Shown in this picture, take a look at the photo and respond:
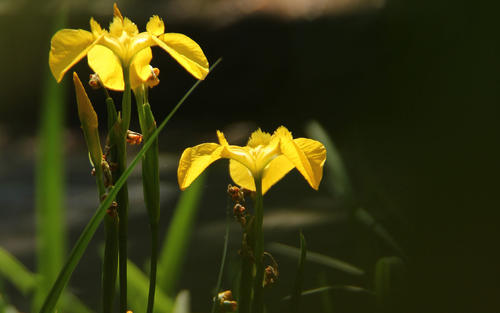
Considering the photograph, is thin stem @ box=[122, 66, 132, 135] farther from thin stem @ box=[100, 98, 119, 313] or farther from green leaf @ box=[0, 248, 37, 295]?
green leaf @ box=[0, 248, 37, 295]

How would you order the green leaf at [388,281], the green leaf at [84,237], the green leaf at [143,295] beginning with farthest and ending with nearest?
1. the green leaf at [143,295]
2. the green leaf at [388,281]
3. the green leaf at [84,237]

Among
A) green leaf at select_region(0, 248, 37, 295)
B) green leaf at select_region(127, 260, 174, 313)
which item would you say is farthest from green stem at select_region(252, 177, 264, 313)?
green leaf at select_region(0, 248, 37, 295)

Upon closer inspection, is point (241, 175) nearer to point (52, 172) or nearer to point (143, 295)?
point (52, 172)

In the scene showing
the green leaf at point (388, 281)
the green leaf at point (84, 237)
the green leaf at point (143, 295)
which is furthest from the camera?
the green leaf at point (143, 295)

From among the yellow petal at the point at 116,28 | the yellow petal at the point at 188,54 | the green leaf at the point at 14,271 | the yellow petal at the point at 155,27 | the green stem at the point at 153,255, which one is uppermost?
the yellow petal at the point at 155,27

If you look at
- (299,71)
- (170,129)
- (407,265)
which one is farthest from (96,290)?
(299,71)

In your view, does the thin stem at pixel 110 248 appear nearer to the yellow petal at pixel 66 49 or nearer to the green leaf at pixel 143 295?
the yellow petal at pixel 66 49

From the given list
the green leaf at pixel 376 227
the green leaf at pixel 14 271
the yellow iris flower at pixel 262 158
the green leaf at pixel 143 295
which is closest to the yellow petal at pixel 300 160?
the yellow iris flower at pixel 262 158

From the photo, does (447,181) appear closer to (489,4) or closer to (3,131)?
(489,4)
